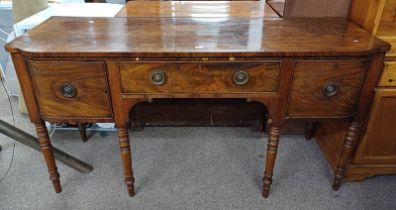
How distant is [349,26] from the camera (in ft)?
4.18

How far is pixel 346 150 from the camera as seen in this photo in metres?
1.30

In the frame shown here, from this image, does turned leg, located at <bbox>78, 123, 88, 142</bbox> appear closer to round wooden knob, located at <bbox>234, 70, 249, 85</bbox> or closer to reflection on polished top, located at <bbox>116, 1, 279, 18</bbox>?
reflection on polished top, located at <bbox>116, 1, 279, 18</bbox>

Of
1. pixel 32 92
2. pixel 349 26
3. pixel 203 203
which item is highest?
pixel 349 26

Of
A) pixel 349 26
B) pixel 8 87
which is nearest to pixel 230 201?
pixel 349 26

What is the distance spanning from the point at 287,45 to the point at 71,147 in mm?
1270

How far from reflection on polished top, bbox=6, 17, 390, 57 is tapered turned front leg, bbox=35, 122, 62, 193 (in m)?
0.34

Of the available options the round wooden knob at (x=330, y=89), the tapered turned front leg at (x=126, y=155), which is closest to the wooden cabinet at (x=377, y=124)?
the round wooden knob at (x=330, y=89)

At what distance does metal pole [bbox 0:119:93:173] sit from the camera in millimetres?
1322

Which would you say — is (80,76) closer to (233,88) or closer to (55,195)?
(233,88)

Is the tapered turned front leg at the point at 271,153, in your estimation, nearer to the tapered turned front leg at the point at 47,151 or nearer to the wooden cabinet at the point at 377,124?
the wooden cabinet at the point at 377,124

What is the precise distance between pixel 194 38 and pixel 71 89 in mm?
463

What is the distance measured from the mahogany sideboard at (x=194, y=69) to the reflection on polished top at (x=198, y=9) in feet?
0.75

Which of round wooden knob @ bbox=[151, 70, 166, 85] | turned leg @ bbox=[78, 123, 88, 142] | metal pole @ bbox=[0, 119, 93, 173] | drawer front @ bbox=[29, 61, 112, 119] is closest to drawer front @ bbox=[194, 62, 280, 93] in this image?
round wooden knob @ bbox=[151, 70, 166, 85]

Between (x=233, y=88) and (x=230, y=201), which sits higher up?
(x=233, y=88)
